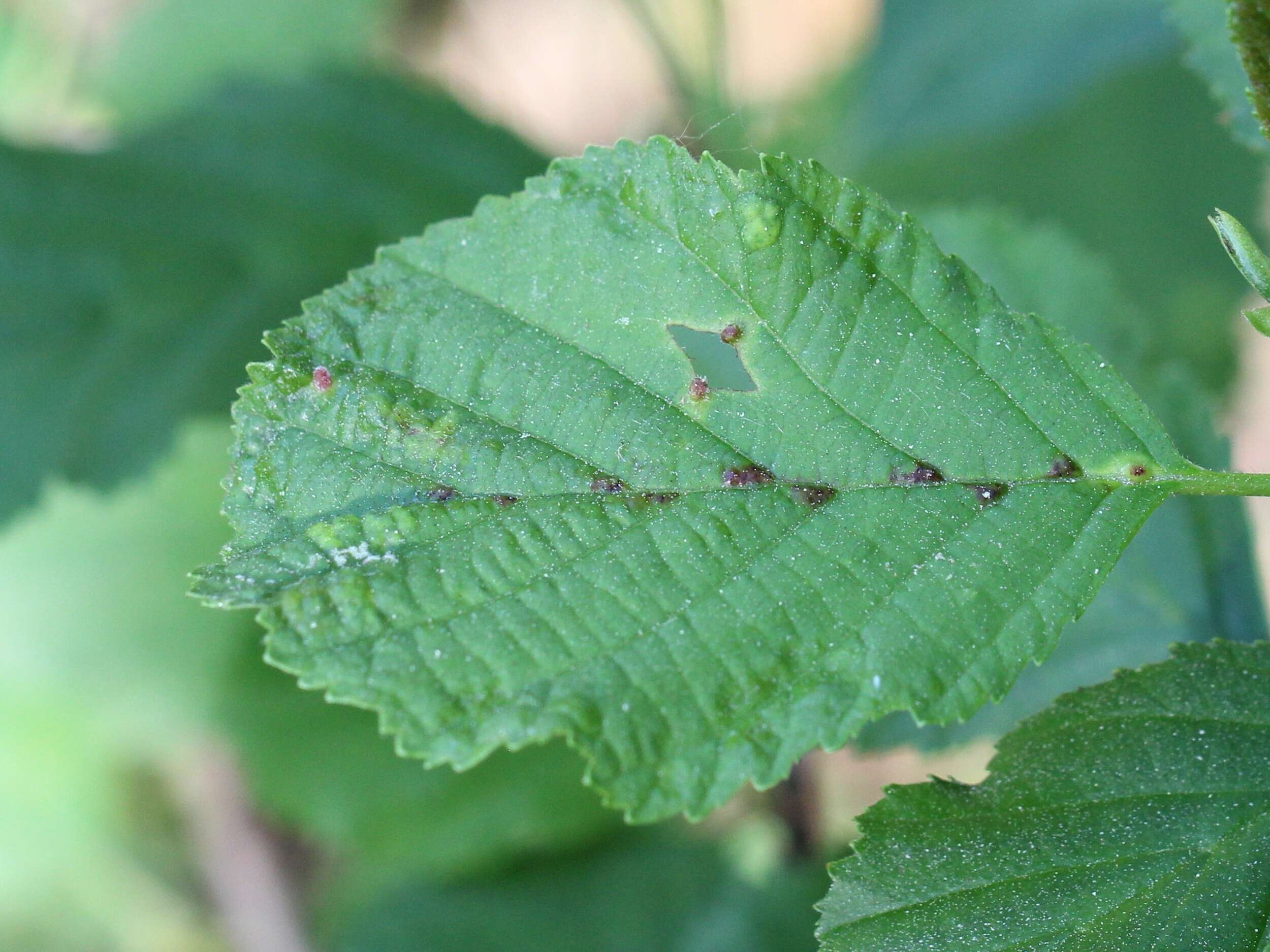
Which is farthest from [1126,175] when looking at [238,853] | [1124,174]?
[238,853]

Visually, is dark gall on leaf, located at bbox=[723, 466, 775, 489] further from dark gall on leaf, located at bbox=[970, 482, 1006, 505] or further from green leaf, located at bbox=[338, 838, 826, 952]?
green leaf, located at bbox=[338, 838, 826, 952]

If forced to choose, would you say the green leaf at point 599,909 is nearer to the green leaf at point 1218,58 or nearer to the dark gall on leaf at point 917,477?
the dark gall on leaf at point 917,477

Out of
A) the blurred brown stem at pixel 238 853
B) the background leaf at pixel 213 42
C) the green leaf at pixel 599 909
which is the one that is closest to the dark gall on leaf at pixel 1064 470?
the green leaf at pixel 599 909

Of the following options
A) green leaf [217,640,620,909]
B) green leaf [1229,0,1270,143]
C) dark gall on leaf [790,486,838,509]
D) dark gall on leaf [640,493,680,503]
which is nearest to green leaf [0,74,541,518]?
green leaf [217,640,620,909]

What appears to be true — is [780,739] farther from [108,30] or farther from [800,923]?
[108,30]

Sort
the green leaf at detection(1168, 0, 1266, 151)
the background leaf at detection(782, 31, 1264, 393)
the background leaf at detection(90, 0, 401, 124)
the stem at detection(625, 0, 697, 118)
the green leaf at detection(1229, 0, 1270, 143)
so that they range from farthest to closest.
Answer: the background leaf at detection(90, 0, 401, 124), the background leaf at detection(782, 31, 1264, 393), the stem at detection(625, 0, 697, 118), the green leaf at detection(1168, 0, 1266, 151), the green leaf at detection(1229, 0, 1270, 143)

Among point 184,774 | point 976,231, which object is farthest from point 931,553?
point 184,774

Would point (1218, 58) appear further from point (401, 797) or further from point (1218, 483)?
point (401, 797)
